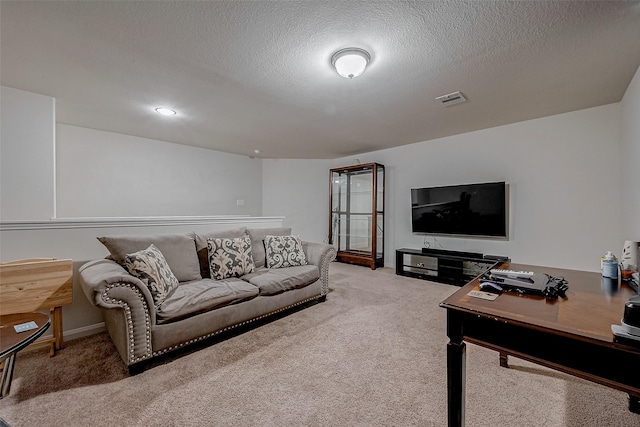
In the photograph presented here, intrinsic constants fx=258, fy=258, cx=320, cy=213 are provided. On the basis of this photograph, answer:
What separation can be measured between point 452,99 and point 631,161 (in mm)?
1757

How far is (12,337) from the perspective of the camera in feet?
4.48

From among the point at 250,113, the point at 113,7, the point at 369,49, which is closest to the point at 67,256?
the point at 113,7

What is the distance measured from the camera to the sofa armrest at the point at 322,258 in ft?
10.2

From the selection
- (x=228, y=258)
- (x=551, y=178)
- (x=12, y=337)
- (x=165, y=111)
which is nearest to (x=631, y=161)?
(x=551, y=178)

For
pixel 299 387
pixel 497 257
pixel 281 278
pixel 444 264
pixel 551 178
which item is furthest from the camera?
pixel 444 264

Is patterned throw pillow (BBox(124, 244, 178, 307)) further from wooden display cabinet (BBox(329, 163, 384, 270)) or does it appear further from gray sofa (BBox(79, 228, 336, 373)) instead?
wooden display cabinet (BBox(329, 163, 384, 270))

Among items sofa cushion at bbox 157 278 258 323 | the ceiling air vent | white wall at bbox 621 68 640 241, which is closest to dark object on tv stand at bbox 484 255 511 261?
white wall at bbox 621 68 640 241

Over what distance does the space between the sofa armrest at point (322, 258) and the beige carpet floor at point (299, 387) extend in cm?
80

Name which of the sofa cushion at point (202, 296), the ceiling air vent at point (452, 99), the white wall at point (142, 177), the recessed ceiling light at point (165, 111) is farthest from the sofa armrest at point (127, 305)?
the ceiling air vent at point (452, 99)

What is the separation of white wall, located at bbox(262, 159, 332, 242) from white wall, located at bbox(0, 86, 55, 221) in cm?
367

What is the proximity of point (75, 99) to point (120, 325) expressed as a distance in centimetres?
262

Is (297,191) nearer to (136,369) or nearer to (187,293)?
(187,293)

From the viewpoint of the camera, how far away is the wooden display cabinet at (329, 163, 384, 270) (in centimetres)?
497

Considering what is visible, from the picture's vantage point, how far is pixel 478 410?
1.44 metres
